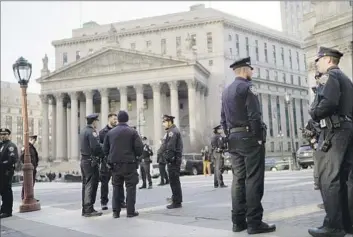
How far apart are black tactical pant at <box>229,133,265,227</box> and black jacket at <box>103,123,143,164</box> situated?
2.88m

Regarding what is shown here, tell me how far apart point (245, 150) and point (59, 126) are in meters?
68.0

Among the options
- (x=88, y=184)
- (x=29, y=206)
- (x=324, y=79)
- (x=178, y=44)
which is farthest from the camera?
(x=178, y=44)

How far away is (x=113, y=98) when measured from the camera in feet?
242

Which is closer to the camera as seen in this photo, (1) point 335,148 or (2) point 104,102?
(1) point 335,148

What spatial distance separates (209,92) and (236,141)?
6971 centimetres

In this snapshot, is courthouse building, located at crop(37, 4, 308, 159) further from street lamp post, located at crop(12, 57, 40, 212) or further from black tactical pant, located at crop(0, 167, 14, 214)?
black tactical pant, located at crop(0, 167, 14, 214)

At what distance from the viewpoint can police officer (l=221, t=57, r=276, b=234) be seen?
5.45 metres

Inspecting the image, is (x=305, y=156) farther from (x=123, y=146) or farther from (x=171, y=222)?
(x=171, y=222)

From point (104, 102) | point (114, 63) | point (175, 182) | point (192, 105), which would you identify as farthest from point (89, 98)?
point (175, 182)

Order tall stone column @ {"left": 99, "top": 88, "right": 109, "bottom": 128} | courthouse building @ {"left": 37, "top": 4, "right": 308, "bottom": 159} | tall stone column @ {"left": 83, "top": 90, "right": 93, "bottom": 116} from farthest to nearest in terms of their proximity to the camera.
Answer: tall stone column @ {"left": 83, "top": 90, "right": 93, "bottom": 116}
tall stone column @ {"left": 99, "top": 88, "right": 109, "bottom": 128}
courthouse building @ {"left": 37, "top": 4, "right": 308, "bottom": 159}

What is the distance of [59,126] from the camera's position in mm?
70312

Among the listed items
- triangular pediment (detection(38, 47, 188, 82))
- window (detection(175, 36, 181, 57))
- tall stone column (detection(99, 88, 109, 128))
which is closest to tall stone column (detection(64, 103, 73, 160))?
tall stone column (detection(99, 88, 109, 128))

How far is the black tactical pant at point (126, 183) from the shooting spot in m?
8.04

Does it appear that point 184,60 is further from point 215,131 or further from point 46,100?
point 215,131
